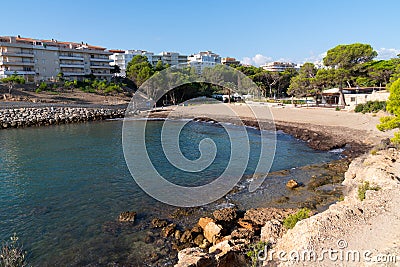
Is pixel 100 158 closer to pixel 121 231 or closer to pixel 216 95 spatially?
pixel 121 231

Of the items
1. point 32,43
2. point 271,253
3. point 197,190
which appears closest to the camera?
point 271,253

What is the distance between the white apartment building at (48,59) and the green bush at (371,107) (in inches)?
2535

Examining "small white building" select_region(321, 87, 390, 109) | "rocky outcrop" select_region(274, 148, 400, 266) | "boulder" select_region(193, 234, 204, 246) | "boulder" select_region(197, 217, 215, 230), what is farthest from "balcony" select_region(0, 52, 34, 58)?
"rocky outcrop" select_region(274, 148, 400, 266)

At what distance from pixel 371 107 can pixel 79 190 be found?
36283 mm

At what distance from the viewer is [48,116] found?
4541 cm

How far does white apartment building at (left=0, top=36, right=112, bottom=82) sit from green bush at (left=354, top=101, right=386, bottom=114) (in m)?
64.4

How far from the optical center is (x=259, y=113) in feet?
161

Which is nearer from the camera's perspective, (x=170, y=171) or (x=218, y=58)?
(x=170, y=171)

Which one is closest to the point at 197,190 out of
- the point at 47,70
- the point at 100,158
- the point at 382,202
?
the point at 382,202

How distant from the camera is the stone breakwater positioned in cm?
4122

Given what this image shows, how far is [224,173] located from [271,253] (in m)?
11.0

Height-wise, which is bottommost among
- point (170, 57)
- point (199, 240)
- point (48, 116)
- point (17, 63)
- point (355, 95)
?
point (199, 240)

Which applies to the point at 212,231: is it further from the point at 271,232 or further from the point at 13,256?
the point at 13,256

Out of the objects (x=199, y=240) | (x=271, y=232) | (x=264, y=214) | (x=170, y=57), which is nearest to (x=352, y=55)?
(x=264, y=214)
